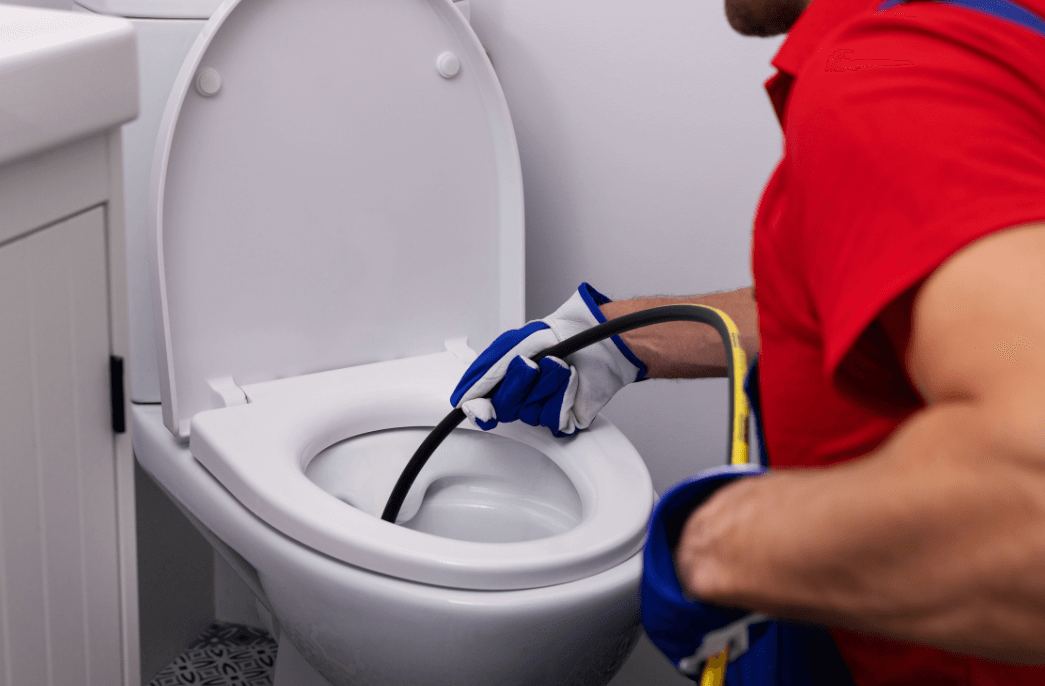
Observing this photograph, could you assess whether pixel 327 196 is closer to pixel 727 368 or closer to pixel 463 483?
pixel 463 483

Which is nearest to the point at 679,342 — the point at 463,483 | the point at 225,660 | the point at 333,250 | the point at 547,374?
the point at 547,374

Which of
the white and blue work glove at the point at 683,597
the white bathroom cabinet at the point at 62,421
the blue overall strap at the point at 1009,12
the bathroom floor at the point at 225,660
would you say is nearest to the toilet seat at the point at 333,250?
the white bathroom cabinet at the point at 62,421

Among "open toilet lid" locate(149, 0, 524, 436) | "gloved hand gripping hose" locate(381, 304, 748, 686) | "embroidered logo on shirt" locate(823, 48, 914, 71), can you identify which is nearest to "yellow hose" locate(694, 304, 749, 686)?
"gloved hand gripping hose" locate(381, 304, 748, 686)

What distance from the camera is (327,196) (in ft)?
3.45

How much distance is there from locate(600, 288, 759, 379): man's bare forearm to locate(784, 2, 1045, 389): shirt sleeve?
536 mm

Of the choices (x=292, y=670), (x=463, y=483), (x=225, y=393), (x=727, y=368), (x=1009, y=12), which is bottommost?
(x=292, y=670)

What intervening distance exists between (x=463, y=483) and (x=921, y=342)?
84 centimetres

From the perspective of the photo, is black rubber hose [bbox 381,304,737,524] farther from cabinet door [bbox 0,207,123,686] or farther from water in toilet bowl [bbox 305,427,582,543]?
cabinet door [bbox 0,207,123,686]

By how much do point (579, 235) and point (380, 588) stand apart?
0.67 meters

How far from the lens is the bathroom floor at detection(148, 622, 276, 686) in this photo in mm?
1280

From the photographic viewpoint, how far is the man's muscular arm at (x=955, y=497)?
0.25 m

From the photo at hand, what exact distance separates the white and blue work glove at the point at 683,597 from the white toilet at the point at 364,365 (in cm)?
35

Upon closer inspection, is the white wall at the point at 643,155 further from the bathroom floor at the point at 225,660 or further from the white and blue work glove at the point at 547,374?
the bathroom floor at the point at 225,660

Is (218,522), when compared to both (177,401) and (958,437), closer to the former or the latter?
(177,401)
